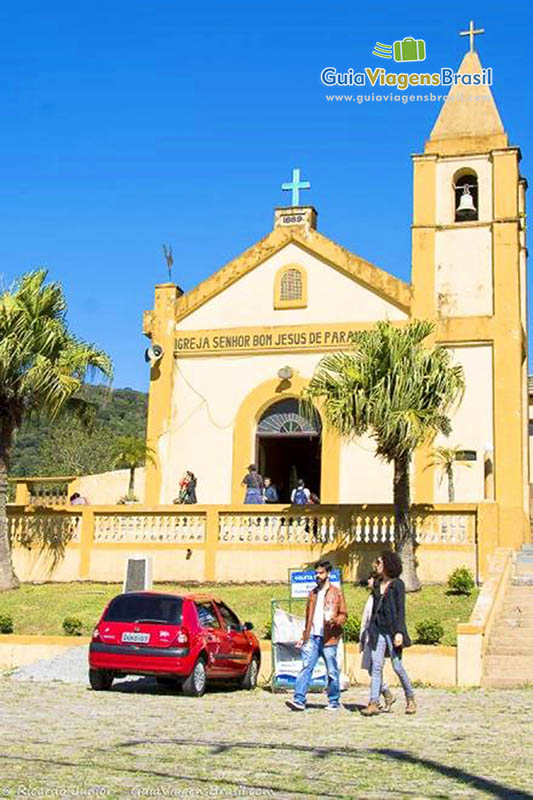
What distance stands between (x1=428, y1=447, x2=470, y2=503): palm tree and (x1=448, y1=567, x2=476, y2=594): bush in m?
3.98

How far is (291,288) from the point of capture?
2689 centimetres

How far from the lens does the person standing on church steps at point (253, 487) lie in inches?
947

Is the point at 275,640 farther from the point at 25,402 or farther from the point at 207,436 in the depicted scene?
the point at 207,436

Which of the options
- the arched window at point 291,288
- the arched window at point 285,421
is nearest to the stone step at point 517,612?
the arched window at point 285,421

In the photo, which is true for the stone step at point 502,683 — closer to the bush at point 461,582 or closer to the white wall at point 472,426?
the bush at point 461,582

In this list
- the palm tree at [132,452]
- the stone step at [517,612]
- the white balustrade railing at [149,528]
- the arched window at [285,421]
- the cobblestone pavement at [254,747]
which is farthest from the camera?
the palm tree at [132,452]

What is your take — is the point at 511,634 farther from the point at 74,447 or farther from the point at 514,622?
the point at 74,447

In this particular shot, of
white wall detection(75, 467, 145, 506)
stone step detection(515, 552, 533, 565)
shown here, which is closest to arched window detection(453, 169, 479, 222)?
stone step detection(515, 552, 533, 565)

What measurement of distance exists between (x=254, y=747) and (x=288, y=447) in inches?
775

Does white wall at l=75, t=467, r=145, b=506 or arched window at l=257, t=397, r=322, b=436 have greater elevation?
arched window at l=257, t=397, r=322, b=436

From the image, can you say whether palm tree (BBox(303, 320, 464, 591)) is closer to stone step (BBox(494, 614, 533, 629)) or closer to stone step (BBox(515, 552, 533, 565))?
stone step (BBox(515, 552, 533, 565))

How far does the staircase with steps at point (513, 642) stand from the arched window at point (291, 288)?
951 centimetres

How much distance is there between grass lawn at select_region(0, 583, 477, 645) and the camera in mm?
18375

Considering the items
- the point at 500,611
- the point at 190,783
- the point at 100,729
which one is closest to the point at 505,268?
the point at 500,611
